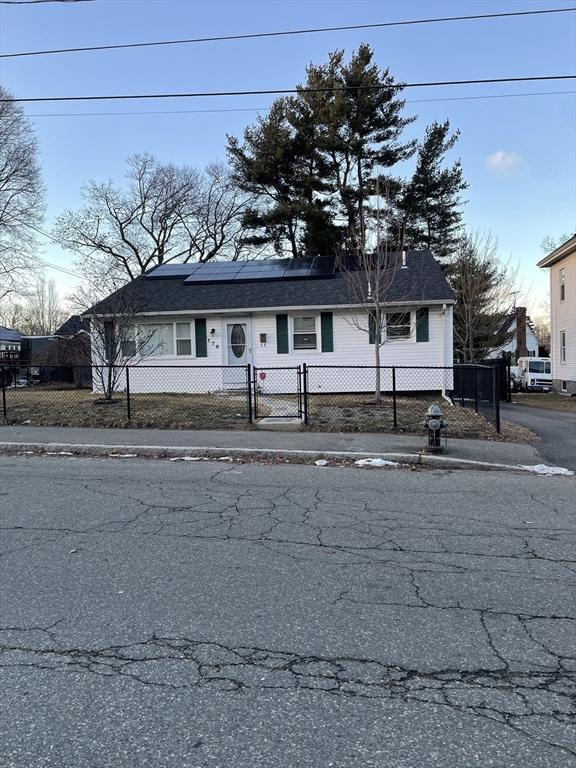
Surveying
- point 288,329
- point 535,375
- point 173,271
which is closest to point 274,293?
point 288,329

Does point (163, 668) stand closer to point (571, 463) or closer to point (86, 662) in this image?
point (86, 662)

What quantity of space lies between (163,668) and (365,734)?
114cm

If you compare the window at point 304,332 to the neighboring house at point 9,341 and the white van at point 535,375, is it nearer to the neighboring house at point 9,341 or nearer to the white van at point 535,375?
the white van at point 535,375

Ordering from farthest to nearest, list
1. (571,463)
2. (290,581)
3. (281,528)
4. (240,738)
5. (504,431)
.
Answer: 1. (504,431)
2. (571,463)
3. (281,528)
4. (290,581)
5. (240,738)

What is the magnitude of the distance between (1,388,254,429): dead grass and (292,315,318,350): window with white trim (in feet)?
13.5

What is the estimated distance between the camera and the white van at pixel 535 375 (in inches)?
1512

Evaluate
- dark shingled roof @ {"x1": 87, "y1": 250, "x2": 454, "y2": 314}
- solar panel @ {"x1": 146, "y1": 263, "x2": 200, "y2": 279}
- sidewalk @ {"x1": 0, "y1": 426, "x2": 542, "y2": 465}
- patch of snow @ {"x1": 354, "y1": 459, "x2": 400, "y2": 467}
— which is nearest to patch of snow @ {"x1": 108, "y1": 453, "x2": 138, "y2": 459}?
sidewalk @ {"x1": 0, "y1": 426, "x2": 542, "y2": 465}

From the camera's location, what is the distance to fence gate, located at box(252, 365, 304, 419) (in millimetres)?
13516

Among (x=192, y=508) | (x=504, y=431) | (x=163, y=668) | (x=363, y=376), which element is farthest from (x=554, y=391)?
(x=163, y=668)

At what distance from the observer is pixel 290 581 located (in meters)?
4.23

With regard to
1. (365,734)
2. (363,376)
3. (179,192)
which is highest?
(179,192)

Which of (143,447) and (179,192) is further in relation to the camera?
(179,192)

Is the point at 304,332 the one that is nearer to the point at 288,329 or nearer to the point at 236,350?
the point at 288,329

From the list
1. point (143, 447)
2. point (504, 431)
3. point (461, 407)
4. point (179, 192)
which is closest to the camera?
point (143, 447)
